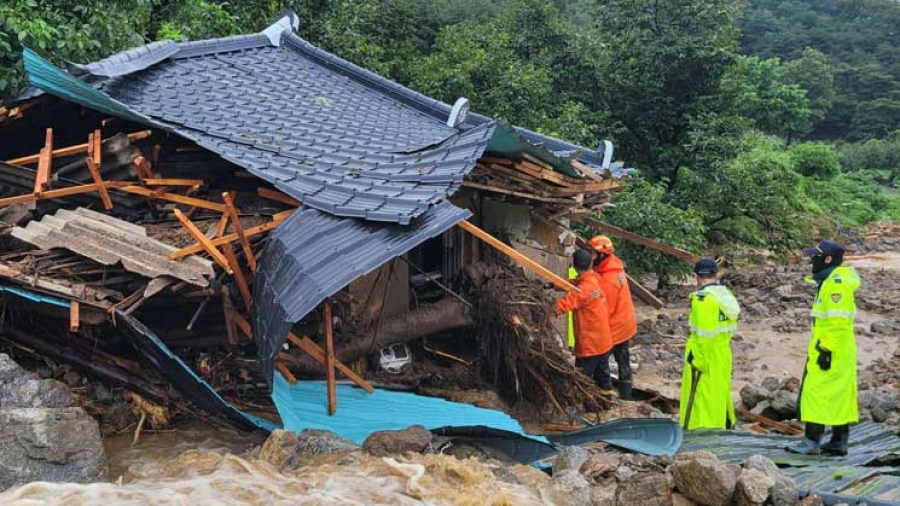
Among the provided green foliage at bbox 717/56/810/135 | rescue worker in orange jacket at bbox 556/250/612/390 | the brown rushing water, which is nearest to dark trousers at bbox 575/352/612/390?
rescue worker in orange jacket at bbox 556/250/612/390

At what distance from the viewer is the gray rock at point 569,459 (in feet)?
16.3

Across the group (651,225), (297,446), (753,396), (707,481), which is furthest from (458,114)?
(651,225)

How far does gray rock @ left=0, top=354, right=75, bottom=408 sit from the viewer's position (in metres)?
4.88

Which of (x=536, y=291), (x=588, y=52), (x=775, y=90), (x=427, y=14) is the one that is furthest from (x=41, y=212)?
(x=775, y=90)

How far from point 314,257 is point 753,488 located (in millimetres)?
3051

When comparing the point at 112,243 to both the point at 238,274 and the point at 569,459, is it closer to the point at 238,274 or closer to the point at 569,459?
the point at 238,274

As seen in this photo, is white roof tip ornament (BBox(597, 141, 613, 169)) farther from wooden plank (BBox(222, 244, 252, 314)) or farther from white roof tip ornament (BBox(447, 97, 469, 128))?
wooden plank (BBox(222, 244, 252, 314))

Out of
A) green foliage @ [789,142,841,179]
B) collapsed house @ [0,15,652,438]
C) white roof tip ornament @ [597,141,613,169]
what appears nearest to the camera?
collapsed house @ [0,15,652,438]

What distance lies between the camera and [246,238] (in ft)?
17.6

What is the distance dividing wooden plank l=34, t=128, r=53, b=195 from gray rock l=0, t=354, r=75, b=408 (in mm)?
1429

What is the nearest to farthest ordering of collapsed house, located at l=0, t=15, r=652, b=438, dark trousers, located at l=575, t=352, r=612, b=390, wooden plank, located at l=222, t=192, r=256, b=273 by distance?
1. collapsed house, located at l=0, t=15, r=652, b=438
2. wooden plank, located at l=222, t=192, r=256, b=273
3. dark trousers, located at l=575, t=352, r=612, b=390

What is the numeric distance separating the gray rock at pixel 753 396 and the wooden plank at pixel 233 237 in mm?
6034

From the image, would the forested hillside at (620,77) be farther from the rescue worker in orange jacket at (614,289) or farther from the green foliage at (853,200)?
the green foliage at (853,200)

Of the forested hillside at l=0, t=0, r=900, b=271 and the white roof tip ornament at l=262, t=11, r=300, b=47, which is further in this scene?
the forested hillside at l=0, t=0, r=900, b=271
